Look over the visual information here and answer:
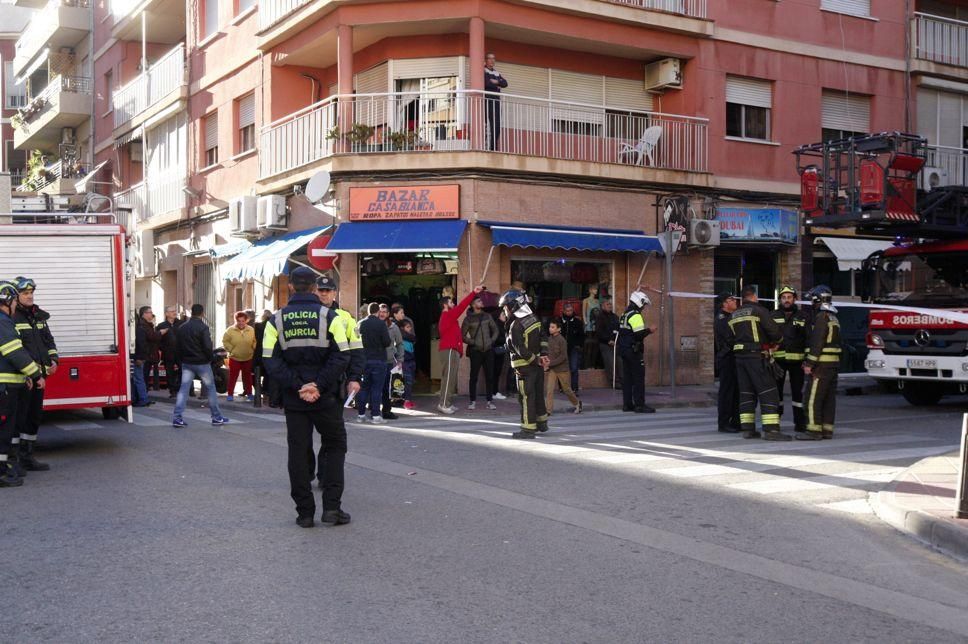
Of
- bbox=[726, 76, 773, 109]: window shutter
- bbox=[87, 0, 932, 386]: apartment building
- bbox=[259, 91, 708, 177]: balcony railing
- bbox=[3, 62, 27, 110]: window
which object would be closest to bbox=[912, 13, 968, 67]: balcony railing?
bbox=[87, 0, 932, 386]: apartment building

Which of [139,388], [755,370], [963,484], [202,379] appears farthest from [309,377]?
[139,388]

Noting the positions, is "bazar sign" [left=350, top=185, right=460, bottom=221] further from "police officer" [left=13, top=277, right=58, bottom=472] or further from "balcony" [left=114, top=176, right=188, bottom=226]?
"balcony" [left=114, top=176, right=188, bottom=226]

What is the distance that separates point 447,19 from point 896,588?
584 inches

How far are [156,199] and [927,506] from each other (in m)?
24.7

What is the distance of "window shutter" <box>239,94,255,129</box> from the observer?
75.6 feet

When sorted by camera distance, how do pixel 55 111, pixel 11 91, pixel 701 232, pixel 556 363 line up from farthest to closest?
pixel 11 91 → pixel 55 111 → pixel 701 232 → pixel 556 363

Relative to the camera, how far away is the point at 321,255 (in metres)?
18.4

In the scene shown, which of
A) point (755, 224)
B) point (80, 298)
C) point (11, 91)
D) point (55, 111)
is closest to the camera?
point (80, 298)

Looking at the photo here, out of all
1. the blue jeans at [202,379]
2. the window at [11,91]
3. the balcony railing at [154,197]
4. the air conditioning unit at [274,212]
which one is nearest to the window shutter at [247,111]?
the air conditioning unit at [274,212]

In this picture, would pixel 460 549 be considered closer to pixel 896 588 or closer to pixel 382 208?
pixel 896 588

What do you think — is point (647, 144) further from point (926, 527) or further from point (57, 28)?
point (57, 28)

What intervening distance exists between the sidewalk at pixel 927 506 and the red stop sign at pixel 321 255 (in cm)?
1151

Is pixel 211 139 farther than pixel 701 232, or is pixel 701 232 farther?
pixel 211 139

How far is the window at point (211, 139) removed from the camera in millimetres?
24984
